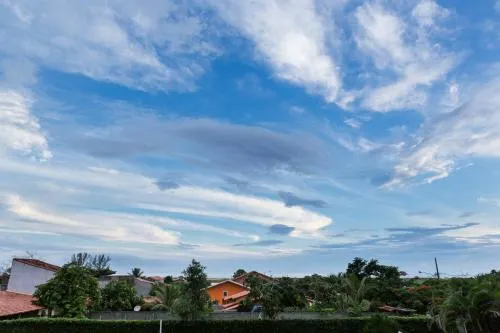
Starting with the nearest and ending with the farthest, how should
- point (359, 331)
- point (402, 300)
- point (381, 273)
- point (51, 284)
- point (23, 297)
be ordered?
point (359, 331) → point (51, 284) → point (23, 297) → point (402, 300) → point (381, 273)

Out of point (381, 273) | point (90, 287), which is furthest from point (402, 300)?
point (90, 287)

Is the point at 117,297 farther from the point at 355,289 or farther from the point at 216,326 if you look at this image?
the point at 355,289

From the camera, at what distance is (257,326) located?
27.2m

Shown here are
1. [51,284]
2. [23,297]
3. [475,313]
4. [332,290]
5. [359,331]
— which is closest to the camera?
[475,313]

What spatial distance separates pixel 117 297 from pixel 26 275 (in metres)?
7.79

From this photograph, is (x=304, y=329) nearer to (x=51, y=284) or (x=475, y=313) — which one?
(x=475, y=313)

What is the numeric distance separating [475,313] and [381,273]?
1660 inches

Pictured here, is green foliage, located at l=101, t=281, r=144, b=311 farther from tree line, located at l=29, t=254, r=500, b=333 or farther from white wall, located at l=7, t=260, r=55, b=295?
white wall, located at l=7, t=260, r=55, b=295

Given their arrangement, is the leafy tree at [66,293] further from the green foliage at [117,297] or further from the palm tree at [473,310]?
the palm tree at [473,310]

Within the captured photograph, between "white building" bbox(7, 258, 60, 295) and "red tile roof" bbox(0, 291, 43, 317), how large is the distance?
1.34 metres

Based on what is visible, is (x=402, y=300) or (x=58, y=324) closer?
(x=58, y=324)

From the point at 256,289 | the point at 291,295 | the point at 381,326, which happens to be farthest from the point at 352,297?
the point at 381,326

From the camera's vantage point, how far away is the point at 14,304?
105ft

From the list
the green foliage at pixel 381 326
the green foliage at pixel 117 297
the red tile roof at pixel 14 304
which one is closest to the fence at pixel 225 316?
the red tile roof at pixel 14 304
